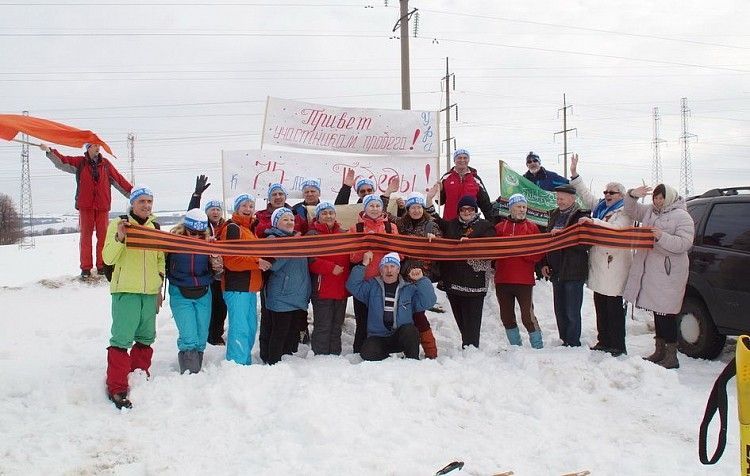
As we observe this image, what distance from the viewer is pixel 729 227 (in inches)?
268

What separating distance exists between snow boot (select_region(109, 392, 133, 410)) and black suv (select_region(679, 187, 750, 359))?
253 inches

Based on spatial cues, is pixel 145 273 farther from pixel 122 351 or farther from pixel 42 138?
pixel 42 138

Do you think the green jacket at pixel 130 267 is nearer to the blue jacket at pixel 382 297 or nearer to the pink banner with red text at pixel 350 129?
the blue jacket at pixel 382 297

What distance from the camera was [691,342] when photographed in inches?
281

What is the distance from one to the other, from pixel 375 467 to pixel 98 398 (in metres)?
2.75

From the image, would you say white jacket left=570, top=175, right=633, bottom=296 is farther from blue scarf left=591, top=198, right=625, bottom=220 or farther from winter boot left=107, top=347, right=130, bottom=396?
winter boot left=107, top=347, right=130, bottom=396

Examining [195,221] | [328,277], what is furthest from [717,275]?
[195,221]

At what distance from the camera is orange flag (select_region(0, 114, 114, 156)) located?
6811mm

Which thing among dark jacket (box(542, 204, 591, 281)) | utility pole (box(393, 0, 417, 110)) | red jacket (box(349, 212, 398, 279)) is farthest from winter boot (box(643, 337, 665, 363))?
utility pole (box(393, 0, 417, 110))

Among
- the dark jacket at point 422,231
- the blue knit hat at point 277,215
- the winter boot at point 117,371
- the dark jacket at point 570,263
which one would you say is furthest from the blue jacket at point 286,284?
the dark jacket at point 570,263

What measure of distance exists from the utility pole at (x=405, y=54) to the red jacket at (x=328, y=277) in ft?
20.1

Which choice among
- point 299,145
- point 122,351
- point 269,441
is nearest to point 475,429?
point 269,441

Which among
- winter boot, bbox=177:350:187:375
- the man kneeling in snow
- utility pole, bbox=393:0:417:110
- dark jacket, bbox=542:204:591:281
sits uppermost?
utility pole, bbox=393:0:417:110

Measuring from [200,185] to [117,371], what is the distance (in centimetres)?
267
